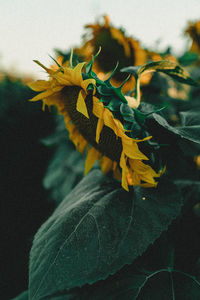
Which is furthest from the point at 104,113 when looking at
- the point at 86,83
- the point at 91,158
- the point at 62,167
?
the point at 62,167

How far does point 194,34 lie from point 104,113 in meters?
1.70

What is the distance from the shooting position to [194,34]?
195cm

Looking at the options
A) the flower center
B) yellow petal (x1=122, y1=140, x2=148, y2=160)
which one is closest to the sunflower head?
the flower center

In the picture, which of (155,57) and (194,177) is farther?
(155,57)

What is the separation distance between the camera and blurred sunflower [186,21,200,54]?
6.30ft

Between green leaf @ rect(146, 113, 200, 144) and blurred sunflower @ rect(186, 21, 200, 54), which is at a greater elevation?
green leaf @ rect(146, 113, 200, 144)

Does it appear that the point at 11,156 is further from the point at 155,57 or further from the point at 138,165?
the point at 138,165

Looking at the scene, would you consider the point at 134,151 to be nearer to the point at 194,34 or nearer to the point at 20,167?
the point at 194,34

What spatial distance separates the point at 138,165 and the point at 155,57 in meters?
0.85

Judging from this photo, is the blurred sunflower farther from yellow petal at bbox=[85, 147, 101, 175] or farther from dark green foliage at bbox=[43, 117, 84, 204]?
yellow petal at bbox=[85, 147, 101, 175]

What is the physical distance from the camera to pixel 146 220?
1.99ft

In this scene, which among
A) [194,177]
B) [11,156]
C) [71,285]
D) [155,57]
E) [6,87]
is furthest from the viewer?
[6,87]

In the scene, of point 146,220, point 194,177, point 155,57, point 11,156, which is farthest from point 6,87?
point 146,220

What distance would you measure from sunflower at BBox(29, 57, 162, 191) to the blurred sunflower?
5.04 feet
